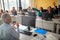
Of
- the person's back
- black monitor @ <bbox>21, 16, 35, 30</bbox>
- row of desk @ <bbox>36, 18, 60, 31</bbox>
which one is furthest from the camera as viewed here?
row of desk @ <bbox>36, 18, 60, 31</bbox>

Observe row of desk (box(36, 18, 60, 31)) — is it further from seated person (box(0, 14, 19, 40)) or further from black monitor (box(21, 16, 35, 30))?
seated person (box(0, 14, 19, 40))

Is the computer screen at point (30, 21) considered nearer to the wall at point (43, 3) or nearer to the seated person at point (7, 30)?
the seated person at point (7, 30)

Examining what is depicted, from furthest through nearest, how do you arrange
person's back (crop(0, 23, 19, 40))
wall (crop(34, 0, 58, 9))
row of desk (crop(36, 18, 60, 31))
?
wall (crop(34, 0, 58, 9)) → row of desk (crop(36, 18, 60, 31)) → person's back (crop(0, 23, 19, 40))

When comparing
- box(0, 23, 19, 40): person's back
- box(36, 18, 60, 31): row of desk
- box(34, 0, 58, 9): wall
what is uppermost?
box(34, 0, 58, 9): wall

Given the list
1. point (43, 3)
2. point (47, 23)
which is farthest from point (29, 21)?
point (43, 3)

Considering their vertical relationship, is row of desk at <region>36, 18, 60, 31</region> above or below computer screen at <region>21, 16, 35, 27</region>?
below

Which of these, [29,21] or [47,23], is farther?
[47,23]

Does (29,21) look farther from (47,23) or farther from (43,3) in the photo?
(43,3)

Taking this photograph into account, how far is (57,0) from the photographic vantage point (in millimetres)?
8672

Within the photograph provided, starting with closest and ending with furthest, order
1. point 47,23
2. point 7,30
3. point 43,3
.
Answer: point 7,30, point 47,23, point 43,3

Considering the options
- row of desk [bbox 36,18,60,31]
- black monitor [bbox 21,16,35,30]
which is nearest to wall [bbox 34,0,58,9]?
row of desk [bbox 36,18,60,31]

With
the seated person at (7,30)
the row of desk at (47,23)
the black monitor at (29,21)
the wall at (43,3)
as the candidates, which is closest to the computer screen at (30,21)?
the black monitor at (29,21)

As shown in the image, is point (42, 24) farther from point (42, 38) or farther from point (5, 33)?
point (5, 33)

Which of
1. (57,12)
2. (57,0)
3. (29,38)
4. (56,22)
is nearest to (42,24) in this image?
(56,22)
